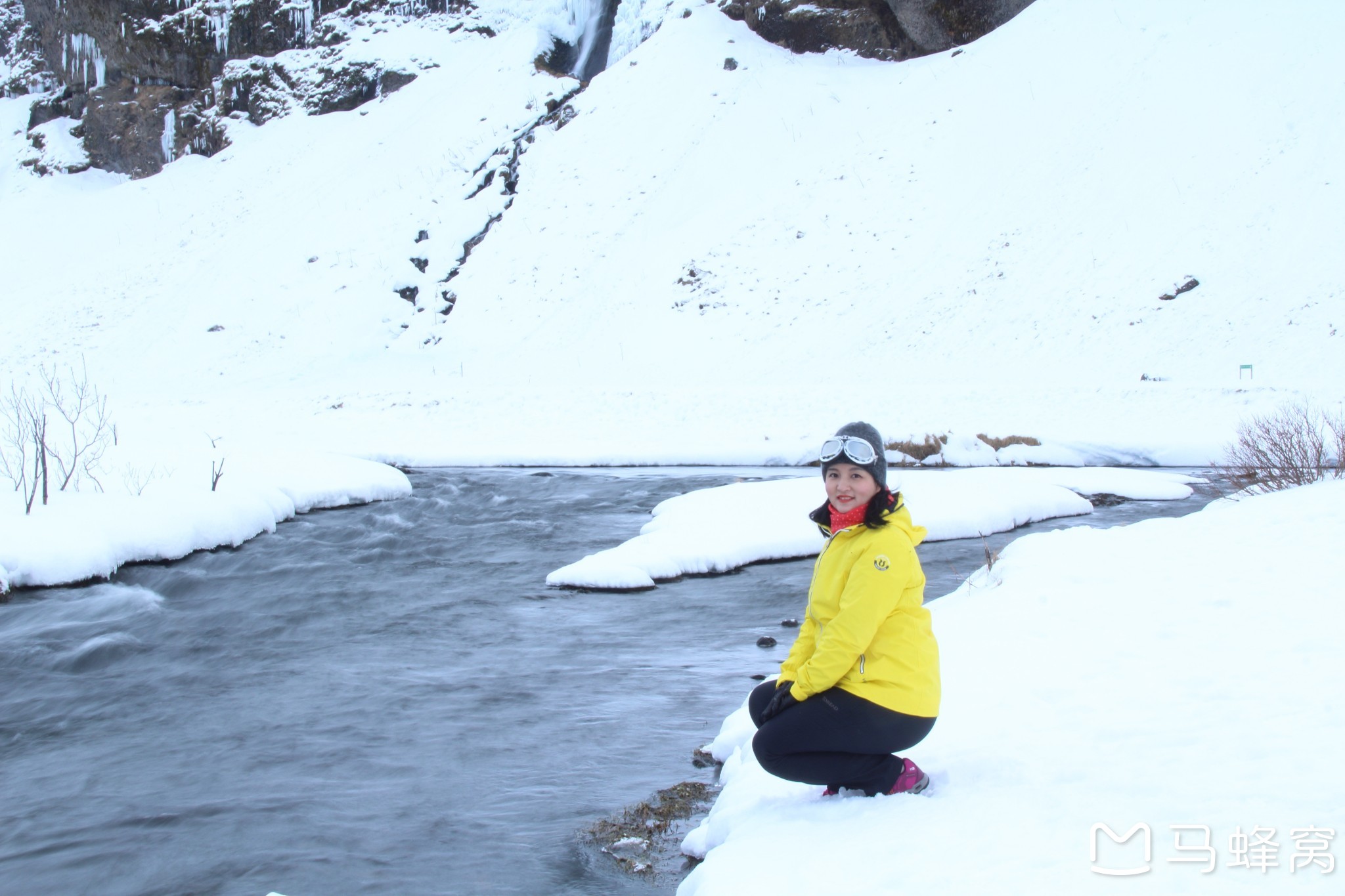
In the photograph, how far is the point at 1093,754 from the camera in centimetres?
377

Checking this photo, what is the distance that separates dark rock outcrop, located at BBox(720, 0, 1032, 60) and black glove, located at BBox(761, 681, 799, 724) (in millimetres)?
33604

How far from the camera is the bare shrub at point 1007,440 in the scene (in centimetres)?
1706

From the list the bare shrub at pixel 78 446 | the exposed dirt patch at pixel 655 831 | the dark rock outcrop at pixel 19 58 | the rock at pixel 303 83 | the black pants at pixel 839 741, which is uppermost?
the dark rock outcrop at pixel 19 58

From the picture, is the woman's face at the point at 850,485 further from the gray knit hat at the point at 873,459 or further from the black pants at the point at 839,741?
the black pants at the point at 839,741

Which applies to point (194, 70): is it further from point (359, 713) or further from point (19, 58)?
point (359, 713)

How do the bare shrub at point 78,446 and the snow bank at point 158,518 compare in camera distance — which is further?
the bare shrub at point 78,446

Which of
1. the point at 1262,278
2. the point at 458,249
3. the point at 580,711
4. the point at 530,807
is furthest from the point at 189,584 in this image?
the point at 458,249

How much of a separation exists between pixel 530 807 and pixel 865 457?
2.64 metres

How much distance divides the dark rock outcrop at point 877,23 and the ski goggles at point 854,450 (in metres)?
33.3

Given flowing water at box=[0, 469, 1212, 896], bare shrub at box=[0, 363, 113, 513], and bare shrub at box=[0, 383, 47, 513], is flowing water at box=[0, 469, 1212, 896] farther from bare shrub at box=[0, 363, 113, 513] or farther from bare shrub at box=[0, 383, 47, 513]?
bare shrub at box=[0, 363, 113, 513]

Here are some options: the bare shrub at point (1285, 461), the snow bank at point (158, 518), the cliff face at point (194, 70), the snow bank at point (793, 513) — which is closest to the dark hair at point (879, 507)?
the snow bank at point (793, 513)

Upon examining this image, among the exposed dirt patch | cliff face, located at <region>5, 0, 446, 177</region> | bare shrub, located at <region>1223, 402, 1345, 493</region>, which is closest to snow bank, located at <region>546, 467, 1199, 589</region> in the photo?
bare shrub, located at <region>1223, 402, 1345, 493</region>

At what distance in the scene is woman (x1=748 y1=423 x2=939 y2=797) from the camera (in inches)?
137

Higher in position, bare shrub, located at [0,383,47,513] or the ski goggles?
the ski goggles
